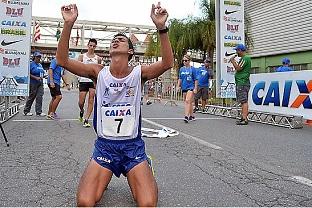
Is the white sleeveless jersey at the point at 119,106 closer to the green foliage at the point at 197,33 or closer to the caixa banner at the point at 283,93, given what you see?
the caixa banner at the point at 283,93

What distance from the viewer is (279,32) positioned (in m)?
23.9

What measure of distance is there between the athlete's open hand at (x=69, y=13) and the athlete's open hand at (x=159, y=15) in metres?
0.69

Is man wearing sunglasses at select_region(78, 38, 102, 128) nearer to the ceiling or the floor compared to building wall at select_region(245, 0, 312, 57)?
nearer to the floor

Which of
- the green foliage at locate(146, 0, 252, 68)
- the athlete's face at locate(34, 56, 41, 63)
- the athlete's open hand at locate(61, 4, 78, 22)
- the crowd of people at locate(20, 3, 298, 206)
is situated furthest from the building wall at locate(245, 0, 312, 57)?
the athlete's open hand at locate(61, 4, 78, 22)

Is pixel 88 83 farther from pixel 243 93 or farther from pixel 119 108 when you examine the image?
pixel 119 108

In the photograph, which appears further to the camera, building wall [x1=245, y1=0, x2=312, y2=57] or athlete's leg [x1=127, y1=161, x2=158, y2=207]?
building wall [x1=245, y1=0, x2=312, y2=57]

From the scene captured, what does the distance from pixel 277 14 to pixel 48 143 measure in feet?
67.3

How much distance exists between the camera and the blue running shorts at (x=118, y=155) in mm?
3693

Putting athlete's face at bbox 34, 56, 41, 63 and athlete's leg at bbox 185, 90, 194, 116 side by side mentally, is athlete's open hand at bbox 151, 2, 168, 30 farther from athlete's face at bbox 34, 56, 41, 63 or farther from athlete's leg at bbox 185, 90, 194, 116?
athlete's face at bbox 34, 56, 41, 63

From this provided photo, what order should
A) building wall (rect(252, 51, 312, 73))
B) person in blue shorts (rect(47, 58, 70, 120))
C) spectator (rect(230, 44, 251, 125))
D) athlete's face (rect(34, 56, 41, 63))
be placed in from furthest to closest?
1. building wall (rect(252, 51, 312, 73))
2. athlete's face (rect(34, 56, 41, 63))
3. person in blue shorts (rect(47, 58, 70, 120))
4. spectator (rect(230, 44, 251, 125))

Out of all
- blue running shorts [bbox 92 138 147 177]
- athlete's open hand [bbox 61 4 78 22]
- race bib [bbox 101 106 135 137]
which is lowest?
blue running shorts [bbox 92 138 147 177]

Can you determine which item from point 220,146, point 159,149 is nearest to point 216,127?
point 220,146

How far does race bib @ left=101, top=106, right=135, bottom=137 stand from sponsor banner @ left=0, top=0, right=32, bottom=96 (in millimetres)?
6982

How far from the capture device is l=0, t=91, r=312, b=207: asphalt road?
3.80 meters
